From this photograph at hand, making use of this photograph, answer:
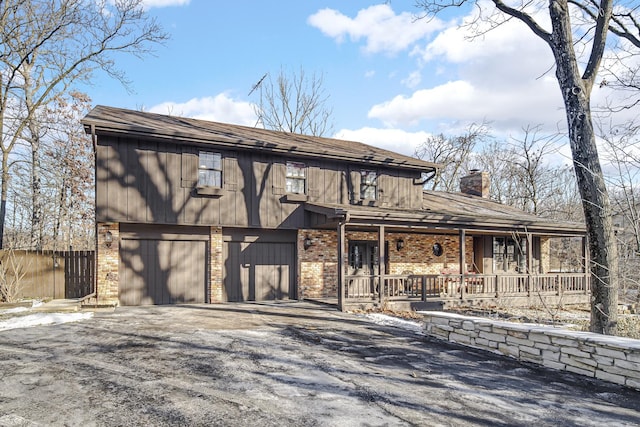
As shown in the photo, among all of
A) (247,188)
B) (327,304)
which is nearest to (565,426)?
(327,304)

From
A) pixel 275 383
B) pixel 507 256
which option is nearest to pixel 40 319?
pixel 275 383

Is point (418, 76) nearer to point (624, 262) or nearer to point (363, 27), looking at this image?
point (363, 27)

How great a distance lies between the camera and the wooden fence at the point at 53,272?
43.7 feet

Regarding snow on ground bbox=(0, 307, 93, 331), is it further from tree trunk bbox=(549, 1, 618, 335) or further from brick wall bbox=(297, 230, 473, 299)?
tree trunk bbox=(549, 1, 618, 335)

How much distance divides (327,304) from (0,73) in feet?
49.4

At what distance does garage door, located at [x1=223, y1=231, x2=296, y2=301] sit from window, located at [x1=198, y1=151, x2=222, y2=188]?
181cm

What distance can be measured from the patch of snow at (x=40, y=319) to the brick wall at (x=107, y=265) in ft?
5.01

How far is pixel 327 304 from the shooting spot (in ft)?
43.0

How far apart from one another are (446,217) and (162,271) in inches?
328

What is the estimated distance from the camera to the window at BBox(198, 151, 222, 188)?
13093mm

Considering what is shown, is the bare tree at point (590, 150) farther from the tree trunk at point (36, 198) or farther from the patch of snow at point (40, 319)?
the tree trunk at point (36, 198)

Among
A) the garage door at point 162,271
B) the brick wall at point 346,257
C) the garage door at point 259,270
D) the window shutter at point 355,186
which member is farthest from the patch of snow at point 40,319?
the window shutter at point 355,186

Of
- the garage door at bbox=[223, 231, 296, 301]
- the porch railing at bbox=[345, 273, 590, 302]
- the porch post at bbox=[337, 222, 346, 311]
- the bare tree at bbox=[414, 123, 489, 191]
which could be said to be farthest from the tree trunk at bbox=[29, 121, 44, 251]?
the bare tree at bbox=[414, 123, 489, 191]

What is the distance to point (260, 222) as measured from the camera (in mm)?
13711
